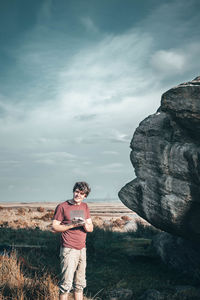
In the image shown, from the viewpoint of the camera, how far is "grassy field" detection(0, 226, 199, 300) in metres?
8.10

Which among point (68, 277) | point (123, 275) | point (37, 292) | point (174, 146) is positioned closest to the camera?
point (68, 277)

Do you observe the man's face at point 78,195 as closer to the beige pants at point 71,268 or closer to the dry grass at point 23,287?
the beige pants at point 71,268

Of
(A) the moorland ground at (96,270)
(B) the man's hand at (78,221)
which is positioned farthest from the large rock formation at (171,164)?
(B) the man's hand at (78,221)

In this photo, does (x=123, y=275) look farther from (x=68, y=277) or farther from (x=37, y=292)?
(x=68, y=277)

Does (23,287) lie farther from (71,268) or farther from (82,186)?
(82,186)

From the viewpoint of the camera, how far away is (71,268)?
6.30m

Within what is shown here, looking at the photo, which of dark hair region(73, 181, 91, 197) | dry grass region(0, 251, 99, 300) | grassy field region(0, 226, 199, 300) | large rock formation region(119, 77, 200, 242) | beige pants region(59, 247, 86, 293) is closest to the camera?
beige pants region(59, 247, 86, 293)

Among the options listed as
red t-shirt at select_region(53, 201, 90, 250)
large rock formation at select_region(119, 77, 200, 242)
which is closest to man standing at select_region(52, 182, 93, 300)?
red t-shirt at select_region(53, 201, 90, 250)

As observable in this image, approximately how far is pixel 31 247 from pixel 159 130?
30.4 ft

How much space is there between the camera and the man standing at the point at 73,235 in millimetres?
6289

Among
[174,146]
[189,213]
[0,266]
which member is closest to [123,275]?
[189,213]

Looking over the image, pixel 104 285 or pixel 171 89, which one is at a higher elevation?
pixel 171 89

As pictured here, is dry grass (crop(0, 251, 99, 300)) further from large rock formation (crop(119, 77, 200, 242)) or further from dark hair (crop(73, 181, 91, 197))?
large rock formation (crop(119, 77, 200, 242))

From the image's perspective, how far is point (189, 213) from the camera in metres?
9.40
